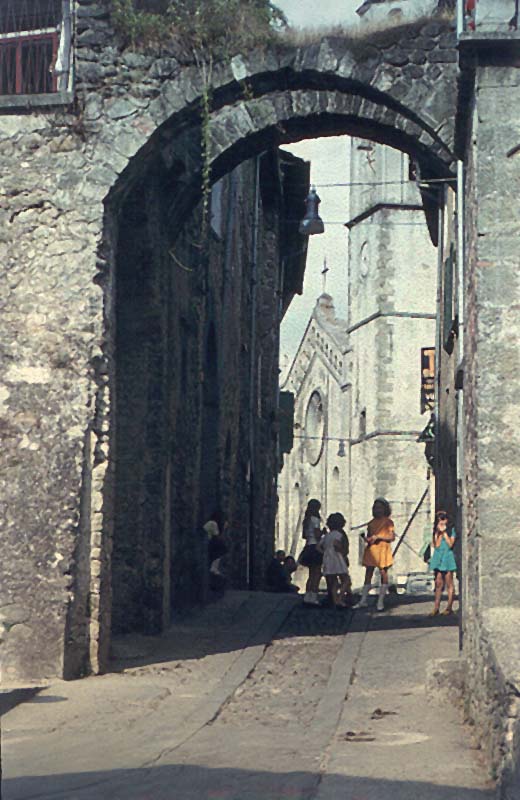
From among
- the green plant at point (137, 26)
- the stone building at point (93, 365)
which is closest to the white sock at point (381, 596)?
the stone building at point (93, 365)

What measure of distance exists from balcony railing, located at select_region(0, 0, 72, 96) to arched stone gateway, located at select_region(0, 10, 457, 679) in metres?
2.24

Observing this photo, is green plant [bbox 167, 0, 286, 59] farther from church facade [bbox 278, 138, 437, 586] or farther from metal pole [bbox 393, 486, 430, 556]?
metal pole [bbox 393, 486, 430, 556]

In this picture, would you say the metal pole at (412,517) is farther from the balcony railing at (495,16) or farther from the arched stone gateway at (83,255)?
the balcony railing at (495,16)

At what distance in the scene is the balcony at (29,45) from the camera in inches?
559

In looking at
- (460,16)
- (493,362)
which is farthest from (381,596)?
(460,16)

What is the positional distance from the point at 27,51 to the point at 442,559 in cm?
673

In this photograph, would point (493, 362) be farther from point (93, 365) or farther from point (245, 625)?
point (245, 625)

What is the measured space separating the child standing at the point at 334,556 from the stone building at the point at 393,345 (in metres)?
22.8

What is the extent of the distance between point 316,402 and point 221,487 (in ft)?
122

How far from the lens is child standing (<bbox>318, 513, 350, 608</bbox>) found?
1641cm

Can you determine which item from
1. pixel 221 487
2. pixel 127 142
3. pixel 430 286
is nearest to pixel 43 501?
pixel 127 142

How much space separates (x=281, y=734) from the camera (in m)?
8.75

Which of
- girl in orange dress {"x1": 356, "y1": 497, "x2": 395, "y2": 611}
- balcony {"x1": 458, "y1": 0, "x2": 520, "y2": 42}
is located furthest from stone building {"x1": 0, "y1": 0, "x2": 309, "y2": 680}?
balcony {"x1": 458, "y1": 0, "x2": 520, "y2": 42}

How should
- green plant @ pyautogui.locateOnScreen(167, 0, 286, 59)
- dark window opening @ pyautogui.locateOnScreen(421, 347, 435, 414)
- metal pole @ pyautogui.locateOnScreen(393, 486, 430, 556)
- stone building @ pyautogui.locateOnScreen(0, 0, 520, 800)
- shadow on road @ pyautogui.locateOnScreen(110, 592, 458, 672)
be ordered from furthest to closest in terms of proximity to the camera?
metal pole @ pyautogui.locateOnScreen(393, 486, 430, 556) → dark window opening @ pyautogui.locateOnScreen(421, 347, 435, 414) → shadow on road @ pyautogui.locateOnScreen(110, 592, 458, 672) → green plant @ pyautogui.locateOnScreen(167, 0, 286, 59) → stone building @ pyautogui.locateOnScreen(0, 0, 520, 800)
